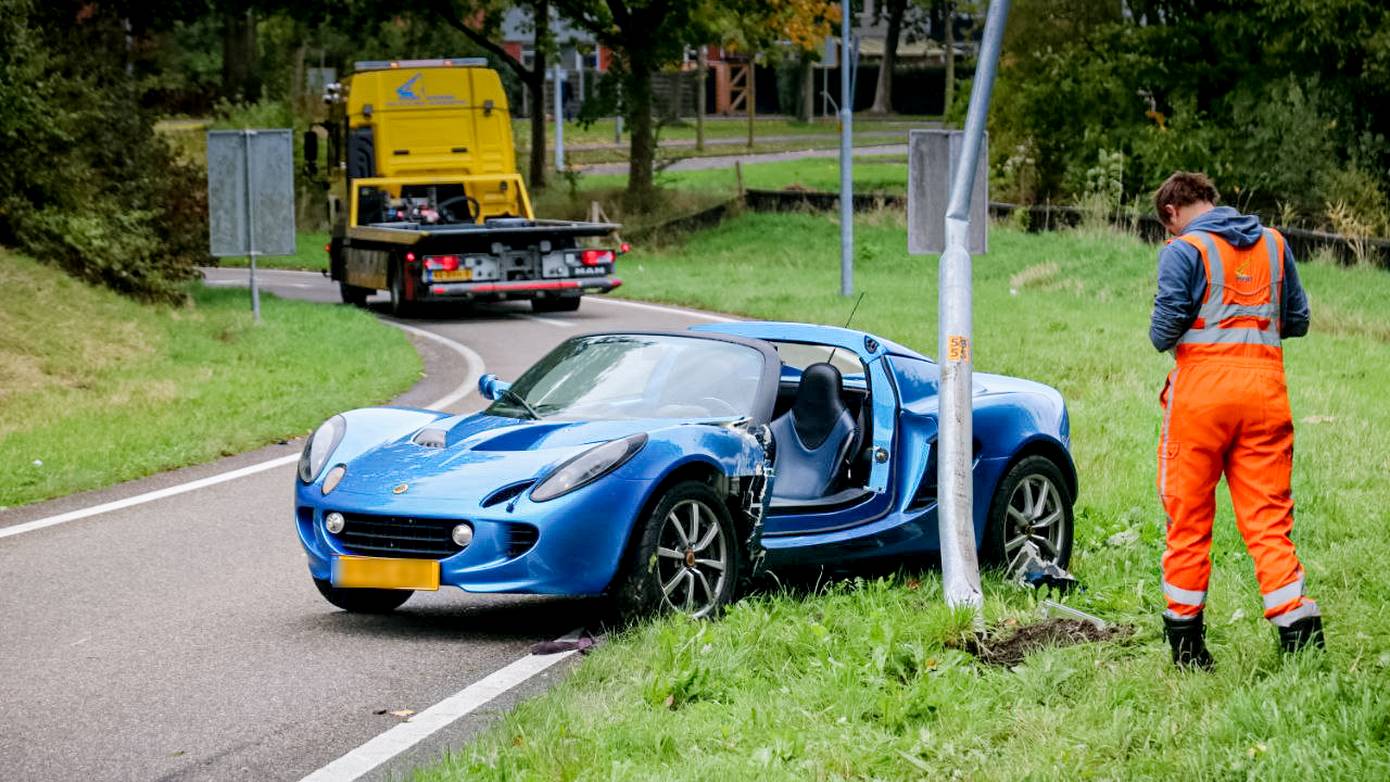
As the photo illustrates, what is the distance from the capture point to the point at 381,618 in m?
8.26

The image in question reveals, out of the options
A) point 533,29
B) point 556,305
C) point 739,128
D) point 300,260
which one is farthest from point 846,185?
point 739,128

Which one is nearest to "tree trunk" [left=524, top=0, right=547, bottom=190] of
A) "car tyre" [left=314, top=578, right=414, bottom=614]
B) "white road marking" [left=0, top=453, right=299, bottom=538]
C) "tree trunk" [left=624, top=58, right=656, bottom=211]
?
"tree trunk" [left=624, top=58, right=656, bottom=211]

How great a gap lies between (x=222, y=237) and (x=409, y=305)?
498cm

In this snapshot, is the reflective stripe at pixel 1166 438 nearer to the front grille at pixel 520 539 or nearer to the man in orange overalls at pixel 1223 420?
the man in orange overalls at pixel 1223 420

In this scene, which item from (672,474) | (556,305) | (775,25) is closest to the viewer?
(672,474)

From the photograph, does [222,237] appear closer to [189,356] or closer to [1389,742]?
[189,356]

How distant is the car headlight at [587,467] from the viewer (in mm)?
7430

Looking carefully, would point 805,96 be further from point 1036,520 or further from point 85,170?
point 1036,520

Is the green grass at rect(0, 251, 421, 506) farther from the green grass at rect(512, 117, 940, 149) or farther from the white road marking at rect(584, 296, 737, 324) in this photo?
the green grass at rect(512, 117, 940, 149)

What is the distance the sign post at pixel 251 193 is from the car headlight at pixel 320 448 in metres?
13.2

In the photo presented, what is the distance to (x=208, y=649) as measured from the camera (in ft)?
25.0

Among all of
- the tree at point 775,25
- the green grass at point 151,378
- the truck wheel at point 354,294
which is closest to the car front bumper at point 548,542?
the green grass at point 151,378

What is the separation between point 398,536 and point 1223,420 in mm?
3159

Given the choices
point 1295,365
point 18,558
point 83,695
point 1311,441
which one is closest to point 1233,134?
point 1295,365
